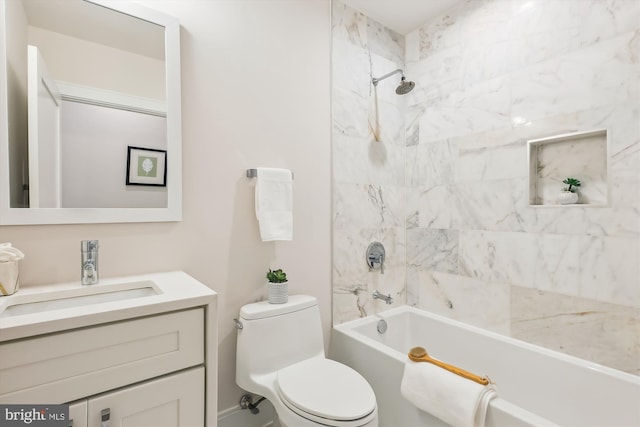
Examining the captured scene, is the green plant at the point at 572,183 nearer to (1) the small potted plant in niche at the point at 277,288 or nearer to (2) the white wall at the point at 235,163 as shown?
(2) the white wall at the point at 235,163

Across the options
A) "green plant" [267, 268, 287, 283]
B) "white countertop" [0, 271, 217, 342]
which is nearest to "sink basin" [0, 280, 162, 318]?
"white countertop" [0, 271, 217, 342]

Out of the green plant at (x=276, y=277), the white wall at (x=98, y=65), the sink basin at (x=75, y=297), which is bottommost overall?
the green plant at (x=276, y=277)

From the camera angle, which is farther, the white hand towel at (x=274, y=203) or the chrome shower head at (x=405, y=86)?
the chrome shower head at (x=405, y=86)

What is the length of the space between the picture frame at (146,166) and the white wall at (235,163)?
10 cm

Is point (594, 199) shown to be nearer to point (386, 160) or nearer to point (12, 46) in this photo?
point (386, 160)

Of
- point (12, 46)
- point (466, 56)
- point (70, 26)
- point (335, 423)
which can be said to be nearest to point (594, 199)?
point (466, 56)

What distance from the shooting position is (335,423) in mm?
1130

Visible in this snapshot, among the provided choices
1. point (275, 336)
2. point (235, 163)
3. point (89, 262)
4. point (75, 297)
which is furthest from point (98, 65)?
point (275, 336)

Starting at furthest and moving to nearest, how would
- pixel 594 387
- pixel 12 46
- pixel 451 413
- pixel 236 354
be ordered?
1. pixel 236 354
2. pixel 594 387
3. pixel 451 413
4. pixel 12 46

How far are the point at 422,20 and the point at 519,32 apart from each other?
70cm

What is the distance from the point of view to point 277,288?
1598 mm

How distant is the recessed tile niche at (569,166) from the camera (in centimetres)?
149

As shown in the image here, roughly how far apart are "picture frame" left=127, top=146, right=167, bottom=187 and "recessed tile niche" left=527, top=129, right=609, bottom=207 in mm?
1864

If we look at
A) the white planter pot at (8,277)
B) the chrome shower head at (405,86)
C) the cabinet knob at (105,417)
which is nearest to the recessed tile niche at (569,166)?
the chrome shower head at (405,86)
